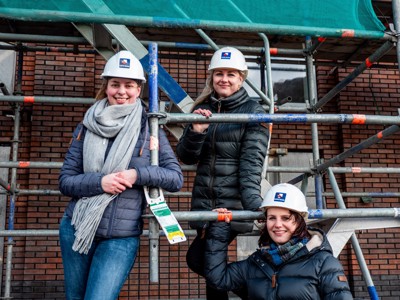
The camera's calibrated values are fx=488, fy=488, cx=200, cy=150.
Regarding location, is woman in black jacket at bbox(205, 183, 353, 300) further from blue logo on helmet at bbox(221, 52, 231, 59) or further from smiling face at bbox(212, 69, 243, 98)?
blue logo on helmet at bbox(221, 52, 231, 59)

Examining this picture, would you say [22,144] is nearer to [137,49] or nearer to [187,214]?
[137,49]

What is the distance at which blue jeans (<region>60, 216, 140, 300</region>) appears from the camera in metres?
2.37

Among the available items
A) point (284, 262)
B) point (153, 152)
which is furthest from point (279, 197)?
point (153, 152)

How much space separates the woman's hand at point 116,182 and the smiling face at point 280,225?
86 centimetres

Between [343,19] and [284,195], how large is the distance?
1.37m

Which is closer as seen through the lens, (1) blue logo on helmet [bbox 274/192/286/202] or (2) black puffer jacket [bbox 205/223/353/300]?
(2) black puffer jacket [bbox 205/223/353/300]

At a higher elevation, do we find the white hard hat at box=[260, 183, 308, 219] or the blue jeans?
the white hard hat at box=[260, 183, 308, 219]

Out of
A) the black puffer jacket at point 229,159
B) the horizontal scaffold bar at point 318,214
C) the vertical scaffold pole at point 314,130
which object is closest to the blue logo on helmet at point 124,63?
the black puffer jacket at point 229,159

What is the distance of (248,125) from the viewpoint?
119 inches

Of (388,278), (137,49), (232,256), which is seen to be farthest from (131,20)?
(388,278)

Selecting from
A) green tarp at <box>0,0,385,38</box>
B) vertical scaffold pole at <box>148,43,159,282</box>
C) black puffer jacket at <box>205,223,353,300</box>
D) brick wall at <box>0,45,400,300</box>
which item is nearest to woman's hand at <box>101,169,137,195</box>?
vertical scaffold pole at <box>148,43,159,282</box>

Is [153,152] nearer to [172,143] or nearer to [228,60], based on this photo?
[228,60]

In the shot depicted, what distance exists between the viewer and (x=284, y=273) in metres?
2.73

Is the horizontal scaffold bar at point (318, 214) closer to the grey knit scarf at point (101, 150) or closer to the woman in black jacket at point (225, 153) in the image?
the woman in black jacket at point (225, 153)
